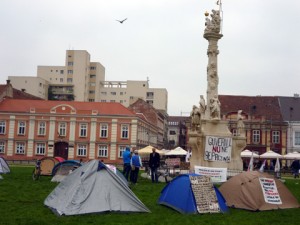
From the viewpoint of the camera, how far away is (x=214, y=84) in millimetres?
27594

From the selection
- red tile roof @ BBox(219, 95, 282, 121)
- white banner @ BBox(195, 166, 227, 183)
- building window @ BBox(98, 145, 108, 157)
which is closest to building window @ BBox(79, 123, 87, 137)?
building window @ BBox(98, 145, 108, 157)

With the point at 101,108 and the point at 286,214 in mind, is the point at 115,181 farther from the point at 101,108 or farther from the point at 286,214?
the point at 101,108

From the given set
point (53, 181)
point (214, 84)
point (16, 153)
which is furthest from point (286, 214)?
point (16, 153)

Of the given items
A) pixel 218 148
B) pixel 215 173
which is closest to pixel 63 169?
pixel 215 173

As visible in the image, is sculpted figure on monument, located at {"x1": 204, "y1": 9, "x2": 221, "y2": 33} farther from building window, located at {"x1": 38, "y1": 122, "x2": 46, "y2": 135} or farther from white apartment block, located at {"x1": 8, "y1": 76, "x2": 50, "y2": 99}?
white apartment block, located at {"x1": 8, "y1": 76, "x2": 50, "y2": 99}

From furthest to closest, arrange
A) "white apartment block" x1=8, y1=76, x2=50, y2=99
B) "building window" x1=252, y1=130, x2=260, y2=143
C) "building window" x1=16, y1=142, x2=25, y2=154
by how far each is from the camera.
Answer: "white apartment block" x1=8, y1=76, x2=50, y2=99 < "building window" x1=252, y1=130, x2=260, y2=143 < "building window" x1=16, y1=142, x2=25, y2=154

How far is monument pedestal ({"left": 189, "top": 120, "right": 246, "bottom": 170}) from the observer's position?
989 inches

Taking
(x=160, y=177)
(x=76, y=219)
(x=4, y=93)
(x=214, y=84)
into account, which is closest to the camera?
(x=76, y=219)

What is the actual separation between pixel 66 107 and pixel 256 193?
136 ft

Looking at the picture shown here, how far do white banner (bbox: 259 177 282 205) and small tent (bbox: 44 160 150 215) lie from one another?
381cm

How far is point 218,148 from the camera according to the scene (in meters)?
25.4

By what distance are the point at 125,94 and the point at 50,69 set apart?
17375 millimetres

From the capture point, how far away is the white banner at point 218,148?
25.1m

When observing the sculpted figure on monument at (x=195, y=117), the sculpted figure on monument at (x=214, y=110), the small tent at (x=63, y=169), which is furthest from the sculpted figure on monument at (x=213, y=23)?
the small tent at (x=63, y=169)
